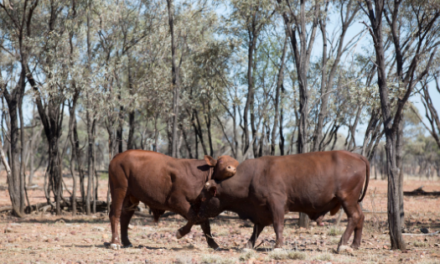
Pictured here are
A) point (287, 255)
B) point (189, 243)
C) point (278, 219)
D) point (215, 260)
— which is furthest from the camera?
point (189, 243)

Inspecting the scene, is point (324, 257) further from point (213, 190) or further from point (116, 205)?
point (116, 205)

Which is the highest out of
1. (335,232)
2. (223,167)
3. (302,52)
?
(302,52)

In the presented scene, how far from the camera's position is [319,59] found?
2280 cm

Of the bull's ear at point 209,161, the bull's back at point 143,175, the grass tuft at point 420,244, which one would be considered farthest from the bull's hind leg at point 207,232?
the grass tuft at point 420,244

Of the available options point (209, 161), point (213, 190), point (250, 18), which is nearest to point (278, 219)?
point (213, 190)

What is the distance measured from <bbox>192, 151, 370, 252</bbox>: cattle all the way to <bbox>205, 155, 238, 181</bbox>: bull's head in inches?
4.0

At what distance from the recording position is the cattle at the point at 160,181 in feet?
27.3

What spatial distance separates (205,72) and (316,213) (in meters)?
12.7

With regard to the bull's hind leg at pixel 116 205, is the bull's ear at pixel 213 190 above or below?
above

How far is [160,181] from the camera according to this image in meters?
8.48

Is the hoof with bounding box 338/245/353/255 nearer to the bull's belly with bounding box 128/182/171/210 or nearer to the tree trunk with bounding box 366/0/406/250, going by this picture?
the tree trunk with bounding box 366/0/406/250

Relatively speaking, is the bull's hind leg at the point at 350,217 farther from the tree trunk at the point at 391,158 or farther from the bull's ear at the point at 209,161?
the bull's ear at the point at 209,161

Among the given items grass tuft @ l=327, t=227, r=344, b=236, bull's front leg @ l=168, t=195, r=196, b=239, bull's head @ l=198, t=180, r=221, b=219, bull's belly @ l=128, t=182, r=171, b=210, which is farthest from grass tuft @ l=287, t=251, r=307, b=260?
grass tuft @ l=327, t=227, r=344, b=236

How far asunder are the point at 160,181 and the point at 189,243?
216 centimetres
